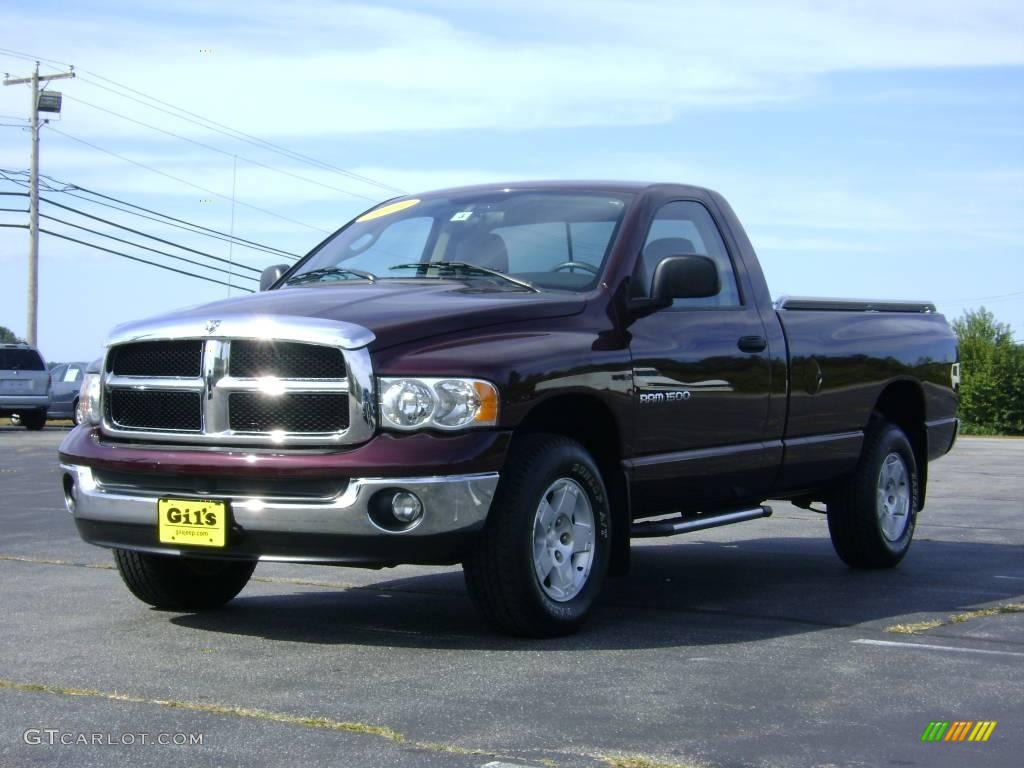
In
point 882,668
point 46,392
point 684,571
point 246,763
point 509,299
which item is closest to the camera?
point 246,763

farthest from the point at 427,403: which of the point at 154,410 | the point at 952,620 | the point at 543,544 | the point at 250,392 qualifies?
the point at 952,620

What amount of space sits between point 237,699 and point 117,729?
0.52 metres

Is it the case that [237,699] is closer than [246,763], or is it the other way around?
[246,763]

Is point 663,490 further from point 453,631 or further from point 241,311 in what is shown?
point 241,311

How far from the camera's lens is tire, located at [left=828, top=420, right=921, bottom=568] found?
8.82 m

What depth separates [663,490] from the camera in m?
7.12

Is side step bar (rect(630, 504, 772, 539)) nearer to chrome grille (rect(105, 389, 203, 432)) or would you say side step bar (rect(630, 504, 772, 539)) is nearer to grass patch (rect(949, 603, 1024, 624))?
grass patch (rect(949, 603, 1024, 624))

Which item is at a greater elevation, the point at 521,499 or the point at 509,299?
the point at 509,299

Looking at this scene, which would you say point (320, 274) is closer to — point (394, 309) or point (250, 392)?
point (394, 309)

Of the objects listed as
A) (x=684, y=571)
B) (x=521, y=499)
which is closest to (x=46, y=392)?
(x=684, y=571)

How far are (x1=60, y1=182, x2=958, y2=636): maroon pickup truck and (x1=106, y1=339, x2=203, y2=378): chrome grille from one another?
0.01 metres

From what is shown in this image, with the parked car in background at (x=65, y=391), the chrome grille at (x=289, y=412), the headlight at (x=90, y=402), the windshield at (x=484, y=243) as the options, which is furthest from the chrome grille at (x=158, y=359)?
the parked car in background at (x=65, y=391)

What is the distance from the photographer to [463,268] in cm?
717

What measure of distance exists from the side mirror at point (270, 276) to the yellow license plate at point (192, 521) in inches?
80.8
